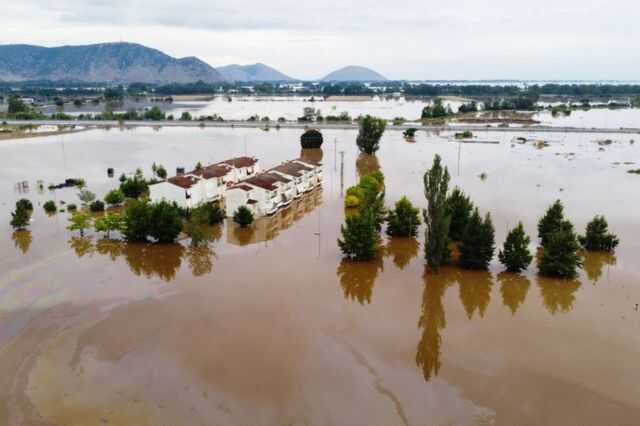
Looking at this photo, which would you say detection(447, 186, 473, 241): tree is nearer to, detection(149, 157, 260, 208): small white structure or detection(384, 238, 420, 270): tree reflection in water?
detection(384, 238, 420, 270): tree reflection in water

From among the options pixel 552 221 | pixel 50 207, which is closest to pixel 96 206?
pixel 50 207

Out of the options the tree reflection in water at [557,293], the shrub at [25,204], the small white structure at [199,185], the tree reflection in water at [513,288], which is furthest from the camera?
the small white structure at [199,185]

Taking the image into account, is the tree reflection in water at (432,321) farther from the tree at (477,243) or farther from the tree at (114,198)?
the tree at (114,198)

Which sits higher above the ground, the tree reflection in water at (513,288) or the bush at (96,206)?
the bush at (96,206)

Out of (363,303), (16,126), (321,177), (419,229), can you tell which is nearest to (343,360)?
(363,303)

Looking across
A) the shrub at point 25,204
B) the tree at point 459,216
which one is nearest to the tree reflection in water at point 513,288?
the tree at point 459,216
